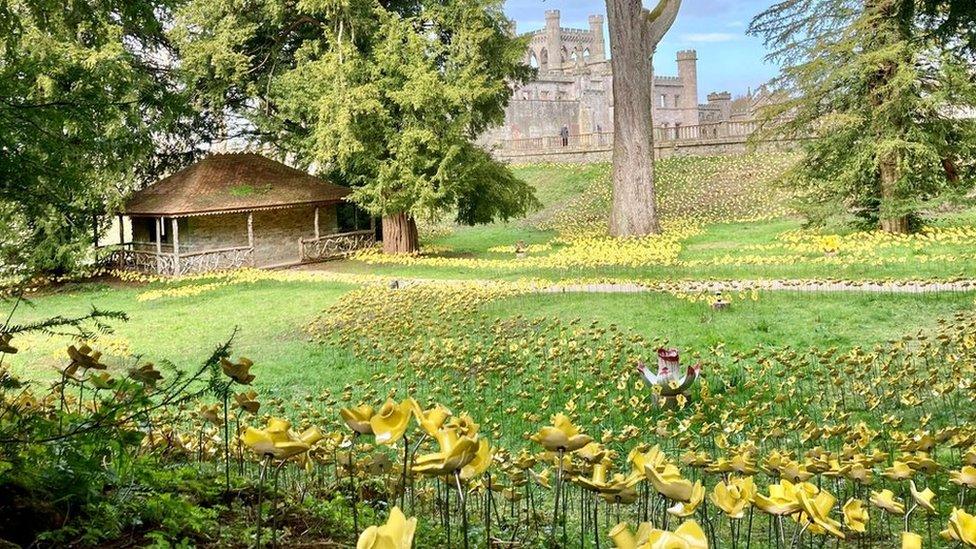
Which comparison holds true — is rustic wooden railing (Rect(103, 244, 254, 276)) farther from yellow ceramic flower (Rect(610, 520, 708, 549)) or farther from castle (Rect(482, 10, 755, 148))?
castle (Rect(482, 10, 755, 148))

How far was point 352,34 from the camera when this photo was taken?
2384 centimetres

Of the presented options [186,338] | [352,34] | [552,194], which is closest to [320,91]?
[352,34]

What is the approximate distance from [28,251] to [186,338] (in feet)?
37.4

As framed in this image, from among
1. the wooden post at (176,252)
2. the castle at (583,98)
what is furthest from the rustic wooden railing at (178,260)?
the castle at (583,98)

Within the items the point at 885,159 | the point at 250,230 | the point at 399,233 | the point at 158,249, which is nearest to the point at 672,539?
the point at 885,159

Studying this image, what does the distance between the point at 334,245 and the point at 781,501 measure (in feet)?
82.4

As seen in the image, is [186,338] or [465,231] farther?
[465,231]

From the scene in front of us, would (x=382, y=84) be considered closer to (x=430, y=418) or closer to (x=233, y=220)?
(x=233, y=220)

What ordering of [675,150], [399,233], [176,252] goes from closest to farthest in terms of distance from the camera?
[176,252]
[399,233]
[675,150]

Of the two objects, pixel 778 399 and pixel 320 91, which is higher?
pixel 320 91

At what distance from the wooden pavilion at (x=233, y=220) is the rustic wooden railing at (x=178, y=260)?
0.03m

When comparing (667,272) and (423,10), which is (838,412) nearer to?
(667,272)

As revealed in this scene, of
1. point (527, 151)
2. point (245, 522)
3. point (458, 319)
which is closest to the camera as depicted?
point (245, 522)

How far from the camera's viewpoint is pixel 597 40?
71.5 meters
